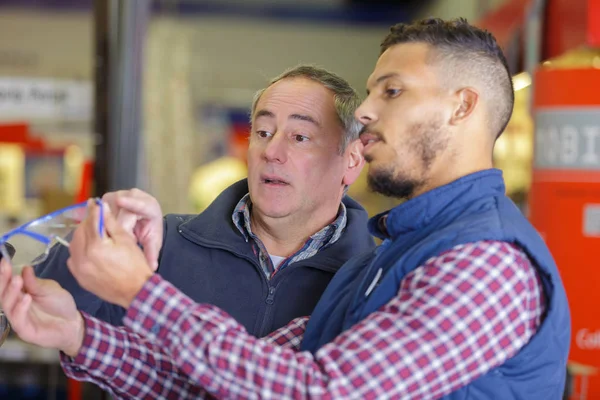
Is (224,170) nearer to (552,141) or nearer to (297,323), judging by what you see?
(552,141)

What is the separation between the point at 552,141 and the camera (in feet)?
13.8

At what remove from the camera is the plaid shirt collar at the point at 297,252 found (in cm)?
237

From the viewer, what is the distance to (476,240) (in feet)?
4.87

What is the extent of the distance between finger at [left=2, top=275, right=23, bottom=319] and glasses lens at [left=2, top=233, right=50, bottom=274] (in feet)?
0.31

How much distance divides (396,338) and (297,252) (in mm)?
1008

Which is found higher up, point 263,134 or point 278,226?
point 263,134

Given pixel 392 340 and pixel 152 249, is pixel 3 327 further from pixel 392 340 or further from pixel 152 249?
pixel 392 340

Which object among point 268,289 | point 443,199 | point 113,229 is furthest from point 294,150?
point 113,229

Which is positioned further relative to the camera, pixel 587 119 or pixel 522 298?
pixel 587 119

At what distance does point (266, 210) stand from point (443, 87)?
0.81 meters

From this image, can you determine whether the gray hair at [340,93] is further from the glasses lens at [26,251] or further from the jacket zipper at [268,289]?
the glasses lens at [26,251]

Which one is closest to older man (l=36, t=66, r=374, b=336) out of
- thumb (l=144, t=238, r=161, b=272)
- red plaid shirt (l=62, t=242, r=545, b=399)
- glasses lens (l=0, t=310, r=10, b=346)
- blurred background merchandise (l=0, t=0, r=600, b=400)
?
glasses lens (l=0, t=310, r=10, b=346)

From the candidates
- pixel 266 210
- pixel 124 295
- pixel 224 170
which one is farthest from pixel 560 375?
pixel 224 170

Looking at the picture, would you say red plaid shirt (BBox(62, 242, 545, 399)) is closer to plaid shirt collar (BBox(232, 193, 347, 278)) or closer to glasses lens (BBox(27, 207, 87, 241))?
glasses lens (BBox(27, 207, 87, 241))
